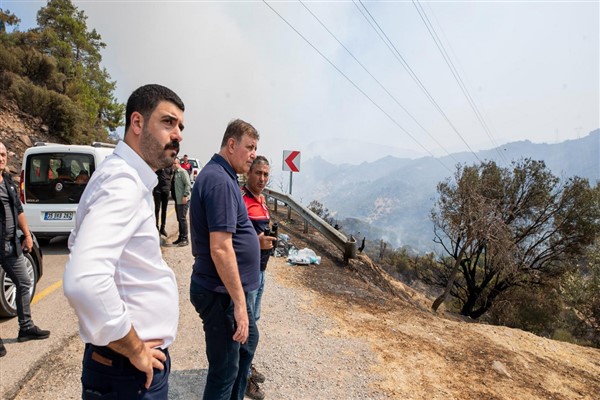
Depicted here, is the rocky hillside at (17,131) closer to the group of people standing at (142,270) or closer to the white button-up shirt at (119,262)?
the group of people standing at (142,270)

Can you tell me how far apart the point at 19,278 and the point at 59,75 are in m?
23.9

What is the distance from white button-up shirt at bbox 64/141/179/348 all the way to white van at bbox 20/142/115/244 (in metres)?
Result: 6.01

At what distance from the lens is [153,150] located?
54.9 inches

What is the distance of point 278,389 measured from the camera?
3.18 m

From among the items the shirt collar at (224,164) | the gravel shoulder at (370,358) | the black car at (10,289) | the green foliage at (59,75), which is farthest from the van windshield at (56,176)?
the green foliage at (59,75)

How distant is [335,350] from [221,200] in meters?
2.78

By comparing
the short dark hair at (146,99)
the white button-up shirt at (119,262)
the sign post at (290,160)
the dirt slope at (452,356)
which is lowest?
the dirt slope at (452,356)

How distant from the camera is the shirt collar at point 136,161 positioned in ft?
4.30

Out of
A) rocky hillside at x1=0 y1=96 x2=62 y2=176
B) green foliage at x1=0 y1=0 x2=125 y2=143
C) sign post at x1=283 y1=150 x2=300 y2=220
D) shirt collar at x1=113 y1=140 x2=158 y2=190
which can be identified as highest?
Answer: green foliage at x1=0 y1=0 x2=125 y2=143

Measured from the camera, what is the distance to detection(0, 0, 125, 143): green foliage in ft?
57.1

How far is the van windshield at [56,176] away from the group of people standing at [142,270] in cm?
560

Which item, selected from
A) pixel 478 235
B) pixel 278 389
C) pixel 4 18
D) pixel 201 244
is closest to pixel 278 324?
pixel 278 389

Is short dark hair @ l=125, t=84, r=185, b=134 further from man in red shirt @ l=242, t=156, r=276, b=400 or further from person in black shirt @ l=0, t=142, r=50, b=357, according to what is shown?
person in black shirt @ l=0, t=142, r=50, b=357

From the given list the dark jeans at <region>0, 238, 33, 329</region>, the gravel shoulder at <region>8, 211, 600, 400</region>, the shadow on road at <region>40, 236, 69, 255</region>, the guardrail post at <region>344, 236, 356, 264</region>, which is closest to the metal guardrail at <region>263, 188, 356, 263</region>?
the guardrail post at <region>344, 236, 356, 264</region>
